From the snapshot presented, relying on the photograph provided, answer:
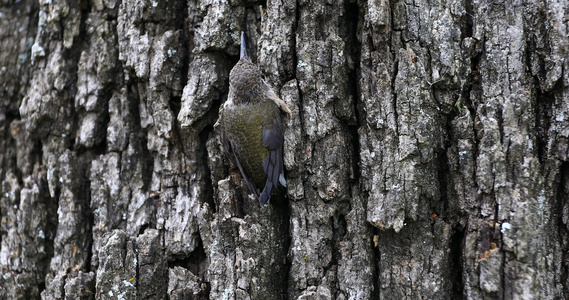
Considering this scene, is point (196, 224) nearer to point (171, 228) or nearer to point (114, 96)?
point (171, 228)

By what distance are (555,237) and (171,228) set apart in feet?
6.62

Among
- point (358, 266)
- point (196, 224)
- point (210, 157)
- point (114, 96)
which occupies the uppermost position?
point (114, 96)

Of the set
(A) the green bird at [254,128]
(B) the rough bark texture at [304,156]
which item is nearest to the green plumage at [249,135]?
(A) the green bird at [254,128]

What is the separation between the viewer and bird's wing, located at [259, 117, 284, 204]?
8.48 feet

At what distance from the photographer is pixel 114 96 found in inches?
115

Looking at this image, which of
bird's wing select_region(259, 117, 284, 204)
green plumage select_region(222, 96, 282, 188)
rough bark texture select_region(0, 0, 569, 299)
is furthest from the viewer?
green plumage select_region(222, 96, 282, 188)

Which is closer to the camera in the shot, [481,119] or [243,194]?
[481,119]

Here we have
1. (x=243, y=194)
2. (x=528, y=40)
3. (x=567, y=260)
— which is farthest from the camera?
(x=243, y=194)

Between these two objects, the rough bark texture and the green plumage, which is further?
the green plumage

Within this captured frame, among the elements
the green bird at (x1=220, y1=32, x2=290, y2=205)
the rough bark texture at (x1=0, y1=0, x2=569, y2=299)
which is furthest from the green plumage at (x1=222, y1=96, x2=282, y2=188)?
the rough bark texture at (x1=0, y1=0, x2=569, y2=299)

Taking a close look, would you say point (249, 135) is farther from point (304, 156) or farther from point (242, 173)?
point (304, 156)

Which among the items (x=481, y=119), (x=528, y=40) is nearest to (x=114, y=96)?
(x=481, y=119)

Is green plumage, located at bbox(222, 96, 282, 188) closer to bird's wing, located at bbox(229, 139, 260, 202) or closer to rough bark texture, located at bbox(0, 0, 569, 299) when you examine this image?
bird's wing, located at bbox(229, 139, 260, 202)

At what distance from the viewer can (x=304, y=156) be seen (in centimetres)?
253
